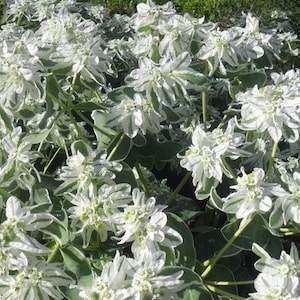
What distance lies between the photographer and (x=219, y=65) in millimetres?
1640

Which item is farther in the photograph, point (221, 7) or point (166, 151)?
point (221, 7)

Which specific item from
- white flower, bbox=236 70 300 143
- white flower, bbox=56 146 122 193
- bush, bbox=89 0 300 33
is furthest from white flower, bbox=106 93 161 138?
bush, bbox=89 0 300 33

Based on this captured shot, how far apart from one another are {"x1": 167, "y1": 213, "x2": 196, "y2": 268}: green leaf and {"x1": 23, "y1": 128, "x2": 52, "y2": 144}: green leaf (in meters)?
0.39

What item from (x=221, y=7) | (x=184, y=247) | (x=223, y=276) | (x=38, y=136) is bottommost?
(x=221, y=7)

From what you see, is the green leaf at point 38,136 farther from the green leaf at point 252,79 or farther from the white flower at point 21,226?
the green leaf at point 252,79

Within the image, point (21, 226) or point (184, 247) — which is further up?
point (21, 226)

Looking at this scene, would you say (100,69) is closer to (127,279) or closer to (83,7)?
(127,279)

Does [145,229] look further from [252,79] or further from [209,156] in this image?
[252,79]

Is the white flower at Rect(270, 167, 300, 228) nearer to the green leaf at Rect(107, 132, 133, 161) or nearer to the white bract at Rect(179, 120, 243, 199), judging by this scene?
the white bract at Rect(179, 120, 243, 199)

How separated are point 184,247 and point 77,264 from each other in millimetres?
230

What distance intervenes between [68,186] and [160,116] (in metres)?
0.28

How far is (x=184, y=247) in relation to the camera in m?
1.32

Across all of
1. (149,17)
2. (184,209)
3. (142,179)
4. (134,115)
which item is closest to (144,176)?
(142,179)

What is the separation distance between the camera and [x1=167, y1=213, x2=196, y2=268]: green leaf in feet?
4.29
